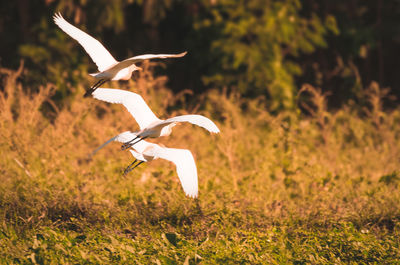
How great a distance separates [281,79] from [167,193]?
547cm

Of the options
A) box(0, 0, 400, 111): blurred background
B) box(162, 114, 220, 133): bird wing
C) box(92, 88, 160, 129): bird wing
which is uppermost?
box(0, 0, 400, 111): blurred background

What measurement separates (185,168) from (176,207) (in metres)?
1.27

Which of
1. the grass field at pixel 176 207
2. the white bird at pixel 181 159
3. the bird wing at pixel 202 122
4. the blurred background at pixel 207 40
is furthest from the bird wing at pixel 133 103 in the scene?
the blurred background at pixel 207 40

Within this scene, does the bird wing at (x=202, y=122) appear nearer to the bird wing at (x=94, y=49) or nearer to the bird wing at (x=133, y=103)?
the bird wing at (x=133, y=103)

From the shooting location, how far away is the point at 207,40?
10203 mm

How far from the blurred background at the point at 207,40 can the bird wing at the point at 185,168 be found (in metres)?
4.77

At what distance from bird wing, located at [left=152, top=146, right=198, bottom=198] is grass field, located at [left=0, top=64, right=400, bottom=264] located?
17.7 inches

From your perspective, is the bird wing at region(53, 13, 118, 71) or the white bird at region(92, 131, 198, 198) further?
the bird wing at region(53, 13, 118, 71)

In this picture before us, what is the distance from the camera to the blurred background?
9.41 m

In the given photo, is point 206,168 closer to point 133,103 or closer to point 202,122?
point 133,103

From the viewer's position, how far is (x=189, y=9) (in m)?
10.6

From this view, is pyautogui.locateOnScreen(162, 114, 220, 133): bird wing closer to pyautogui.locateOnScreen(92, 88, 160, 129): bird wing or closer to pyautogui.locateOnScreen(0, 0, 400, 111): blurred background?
→ pyautogui.locateOnScreen(92, 88, 160, 129): bird wing

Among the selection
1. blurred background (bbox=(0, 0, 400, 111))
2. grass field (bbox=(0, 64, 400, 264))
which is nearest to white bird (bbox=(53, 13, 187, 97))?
grass field (bbox=(0, 64, 400, 264))

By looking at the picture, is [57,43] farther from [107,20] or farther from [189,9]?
[189,9]
